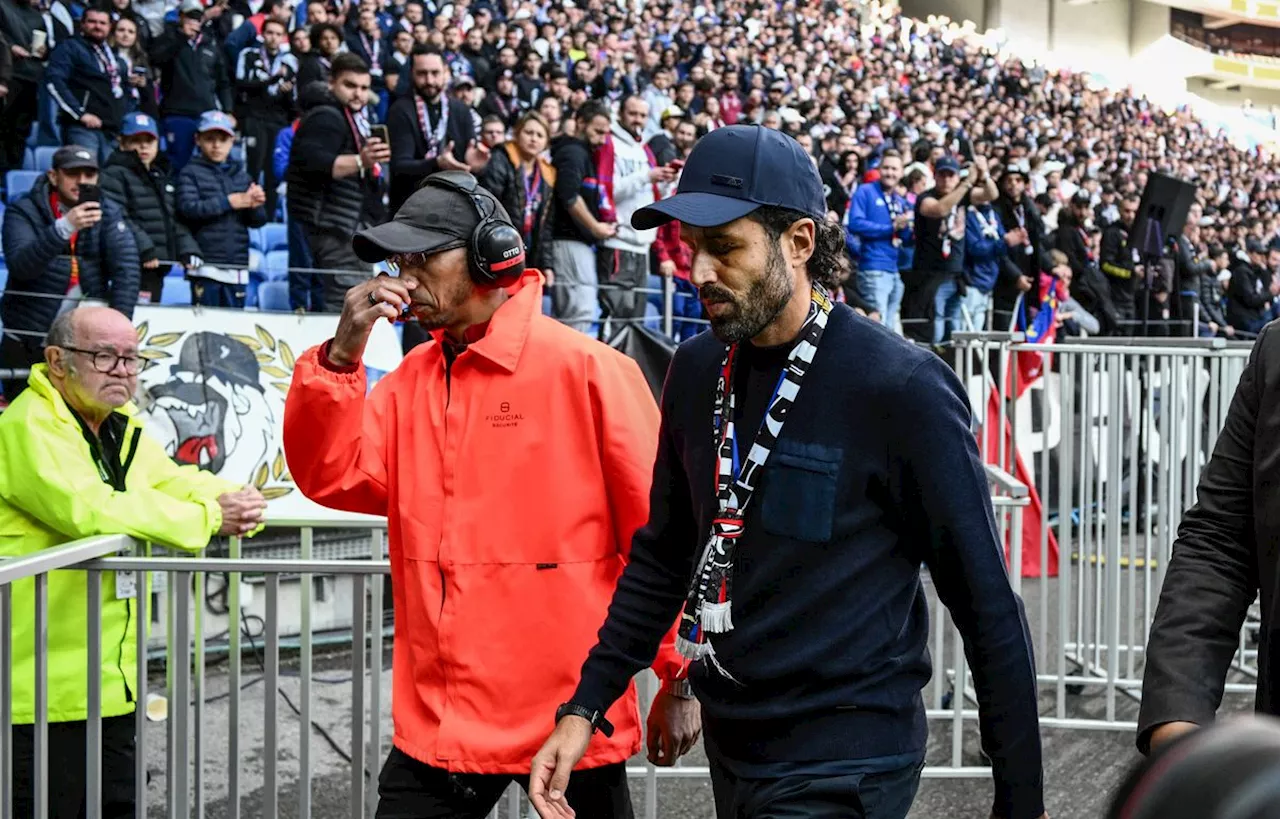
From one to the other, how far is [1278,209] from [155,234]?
97.6 feet

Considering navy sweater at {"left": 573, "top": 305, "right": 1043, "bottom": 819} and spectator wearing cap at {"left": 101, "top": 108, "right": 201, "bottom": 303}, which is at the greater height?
spectator wearing cap at {"left": 101, "top": 108, "right": 201, "bottom": 303}

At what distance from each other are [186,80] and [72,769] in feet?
24.0

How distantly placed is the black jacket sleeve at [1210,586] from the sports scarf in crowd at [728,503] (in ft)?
2.14

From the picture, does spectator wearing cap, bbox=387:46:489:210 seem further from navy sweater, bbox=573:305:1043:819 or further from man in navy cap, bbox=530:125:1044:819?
navy sweater, bbox=573:305:1043:819

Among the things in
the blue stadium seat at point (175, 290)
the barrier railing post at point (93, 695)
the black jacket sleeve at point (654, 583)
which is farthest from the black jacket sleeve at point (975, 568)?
the blue stadium seat at point (175, 290)

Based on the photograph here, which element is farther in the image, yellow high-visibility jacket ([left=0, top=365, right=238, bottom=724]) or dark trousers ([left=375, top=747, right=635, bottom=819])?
yellow high-visibility jacket ([left=0, top=365, right=238, bottom=724])

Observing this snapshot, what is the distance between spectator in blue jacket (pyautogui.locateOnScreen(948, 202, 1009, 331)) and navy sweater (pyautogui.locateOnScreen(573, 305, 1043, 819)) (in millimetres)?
12569

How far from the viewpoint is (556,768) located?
2506 mm

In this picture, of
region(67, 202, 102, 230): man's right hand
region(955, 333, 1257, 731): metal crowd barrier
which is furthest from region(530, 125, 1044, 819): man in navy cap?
region(67, 202, 102, 230): man's right hand

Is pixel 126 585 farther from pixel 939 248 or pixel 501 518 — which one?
pixel 939 248

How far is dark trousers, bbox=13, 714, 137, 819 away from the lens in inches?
152

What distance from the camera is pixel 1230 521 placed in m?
2.21

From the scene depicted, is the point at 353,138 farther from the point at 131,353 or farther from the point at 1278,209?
the point at 1278,209

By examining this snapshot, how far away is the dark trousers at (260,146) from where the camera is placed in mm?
10375
